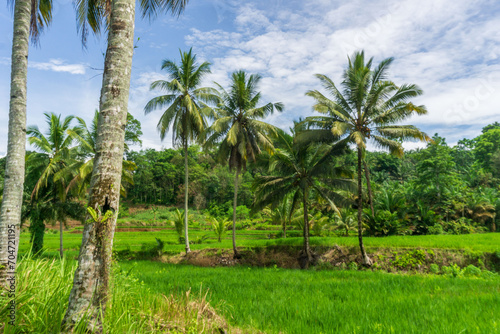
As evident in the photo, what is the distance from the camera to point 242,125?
1819cm

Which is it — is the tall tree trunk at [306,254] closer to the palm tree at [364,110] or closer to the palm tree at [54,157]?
the palm tree at [364,110]

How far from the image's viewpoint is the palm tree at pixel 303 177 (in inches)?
619

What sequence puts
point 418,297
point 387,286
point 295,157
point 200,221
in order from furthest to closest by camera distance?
1. point 200,221
2. point 295,157
3. point 387,286
4. point 418,297

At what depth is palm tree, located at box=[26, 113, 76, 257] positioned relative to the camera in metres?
17.2

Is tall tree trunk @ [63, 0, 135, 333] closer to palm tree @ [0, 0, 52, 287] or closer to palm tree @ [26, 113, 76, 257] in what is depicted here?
palm tree @ [0, 0, 52, 287]

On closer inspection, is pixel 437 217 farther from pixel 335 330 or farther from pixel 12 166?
pixel 12 166

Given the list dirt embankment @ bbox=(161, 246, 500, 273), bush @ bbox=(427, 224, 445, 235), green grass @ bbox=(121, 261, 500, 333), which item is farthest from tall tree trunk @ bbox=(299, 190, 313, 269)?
bush @ bbox=(427, 224, 445, 235)

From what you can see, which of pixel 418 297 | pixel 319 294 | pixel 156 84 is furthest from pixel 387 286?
pixel 156 84

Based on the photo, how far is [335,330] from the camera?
172 inches

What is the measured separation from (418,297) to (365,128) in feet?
31.8

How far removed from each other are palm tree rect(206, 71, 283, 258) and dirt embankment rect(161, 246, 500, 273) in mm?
1141

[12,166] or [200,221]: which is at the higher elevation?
[12,166]

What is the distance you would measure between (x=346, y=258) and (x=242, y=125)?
32.1 feet

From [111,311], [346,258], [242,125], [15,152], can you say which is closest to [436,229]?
[346,258]
